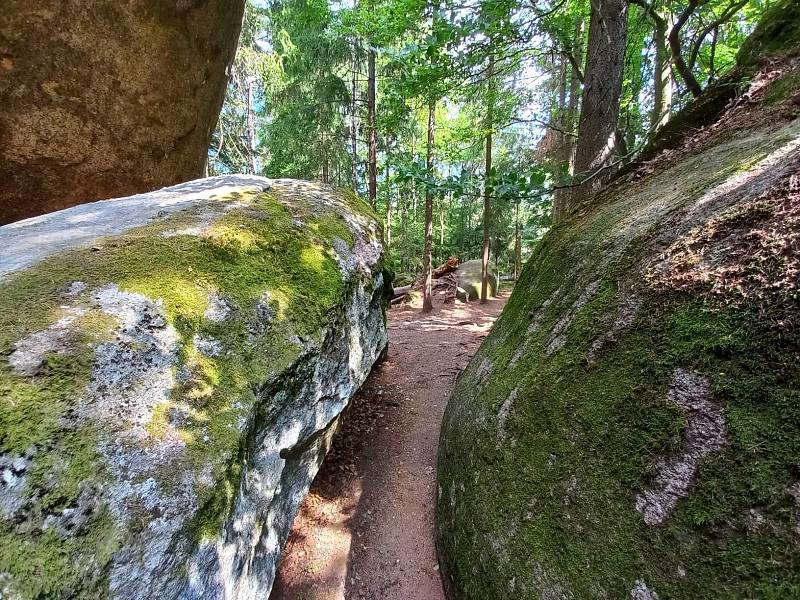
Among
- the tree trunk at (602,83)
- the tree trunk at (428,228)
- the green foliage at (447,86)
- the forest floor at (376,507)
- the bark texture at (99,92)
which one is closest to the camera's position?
the forest floor at (376,507)

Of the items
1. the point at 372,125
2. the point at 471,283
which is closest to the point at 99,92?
the point at 372,125

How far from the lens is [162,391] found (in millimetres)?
2027

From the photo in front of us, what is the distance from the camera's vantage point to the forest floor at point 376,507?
3.36m

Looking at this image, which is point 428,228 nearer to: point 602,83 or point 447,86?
point 447,86

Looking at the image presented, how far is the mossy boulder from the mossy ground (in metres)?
11.6

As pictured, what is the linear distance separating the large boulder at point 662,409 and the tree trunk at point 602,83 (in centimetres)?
174

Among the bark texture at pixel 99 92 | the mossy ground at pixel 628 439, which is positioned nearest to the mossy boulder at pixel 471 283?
the bark texture at pixel 99 92

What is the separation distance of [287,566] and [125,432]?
2.60 meters

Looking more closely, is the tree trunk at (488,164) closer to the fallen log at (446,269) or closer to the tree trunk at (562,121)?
the tree trunk at (562,121)

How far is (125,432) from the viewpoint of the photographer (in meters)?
1.79

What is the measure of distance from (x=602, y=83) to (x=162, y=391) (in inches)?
235

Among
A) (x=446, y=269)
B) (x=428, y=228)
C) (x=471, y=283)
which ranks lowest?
(x=471, y=283)

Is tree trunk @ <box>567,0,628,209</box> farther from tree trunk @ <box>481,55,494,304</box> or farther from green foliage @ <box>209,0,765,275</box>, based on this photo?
tree trunk @ <box>481,55,494,304</box>

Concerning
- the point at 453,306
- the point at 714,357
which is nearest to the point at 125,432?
the point at 714,357
